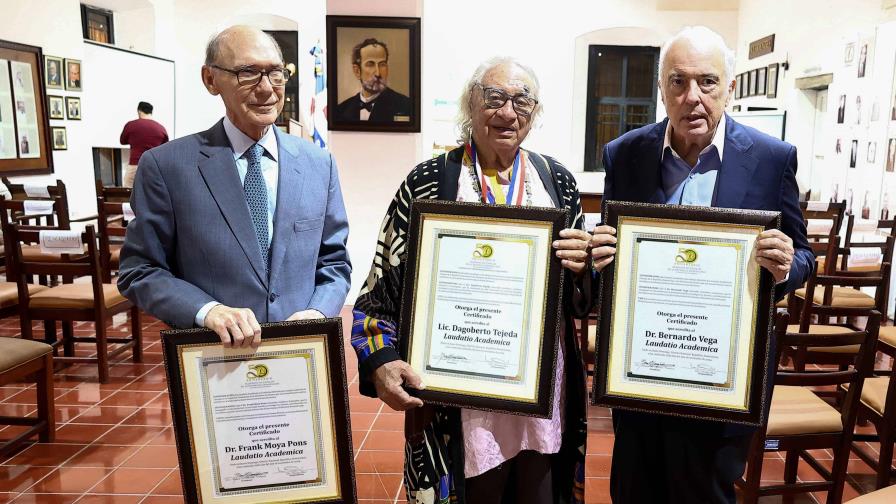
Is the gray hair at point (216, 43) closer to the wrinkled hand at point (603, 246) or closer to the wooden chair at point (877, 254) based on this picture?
the wrinkled hand at point (603, 246)

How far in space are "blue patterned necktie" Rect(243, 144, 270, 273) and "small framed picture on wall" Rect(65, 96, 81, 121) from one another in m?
10.0

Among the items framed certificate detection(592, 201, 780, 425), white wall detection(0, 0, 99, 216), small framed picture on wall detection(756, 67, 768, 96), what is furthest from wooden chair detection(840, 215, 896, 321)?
white wall detection(0, 0, 99, 216)

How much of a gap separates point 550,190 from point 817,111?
26.6 feet

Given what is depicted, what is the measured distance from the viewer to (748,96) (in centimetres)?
1042

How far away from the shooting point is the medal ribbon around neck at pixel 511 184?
1.77 m

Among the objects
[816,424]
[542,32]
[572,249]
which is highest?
[542,32]

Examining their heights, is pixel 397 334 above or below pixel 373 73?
below

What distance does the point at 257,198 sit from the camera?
180cm

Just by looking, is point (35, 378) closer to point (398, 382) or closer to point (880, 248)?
point (398, 382)

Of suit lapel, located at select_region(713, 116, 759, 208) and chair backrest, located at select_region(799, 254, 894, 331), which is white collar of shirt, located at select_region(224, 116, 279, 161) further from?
chair backrest, located at select_region(799, 254, 894, 331)

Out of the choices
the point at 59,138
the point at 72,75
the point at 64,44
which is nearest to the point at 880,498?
the point at 59,138

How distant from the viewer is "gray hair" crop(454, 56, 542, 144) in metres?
1.73

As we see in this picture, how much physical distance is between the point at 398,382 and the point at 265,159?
0.68 metres

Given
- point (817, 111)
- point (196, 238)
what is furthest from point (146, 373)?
point (817, 111)
